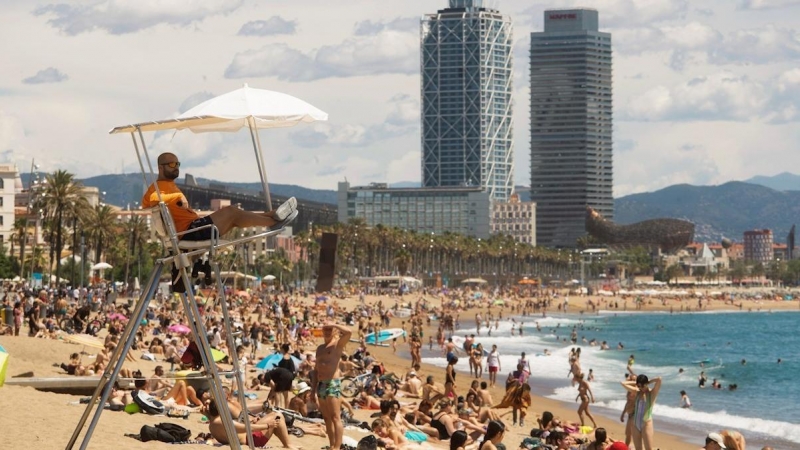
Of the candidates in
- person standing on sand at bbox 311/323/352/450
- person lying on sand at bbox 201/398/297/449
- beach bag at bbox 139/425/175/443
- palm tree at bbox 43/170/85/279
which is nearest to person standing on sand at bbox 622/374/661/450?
person lying on sand at bbox 201/398/297/449

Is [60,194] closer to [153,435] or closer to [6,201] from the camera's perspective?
[6,201]

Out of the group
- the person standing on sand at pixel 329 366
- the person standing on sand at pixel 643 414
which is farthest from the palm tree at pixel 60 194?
the person standing on sand at pixel 329 366

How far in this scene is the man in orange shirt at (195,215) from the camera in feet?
28.5

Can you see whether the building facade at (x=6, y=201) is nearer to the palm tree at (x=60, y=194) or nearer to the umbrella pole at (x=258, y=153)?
the palm tree at (x=60, y=194)

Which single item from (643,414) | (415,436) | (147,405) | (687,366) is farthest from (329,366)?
(687,366)

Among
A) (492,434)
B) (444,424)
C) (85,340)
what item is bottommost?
(444,424)

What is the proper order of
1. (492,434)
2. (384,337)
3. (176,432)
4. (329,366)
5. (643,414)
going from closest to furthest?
(329,366) → (492,434) → (176,432) → (643,414) → (384,337)

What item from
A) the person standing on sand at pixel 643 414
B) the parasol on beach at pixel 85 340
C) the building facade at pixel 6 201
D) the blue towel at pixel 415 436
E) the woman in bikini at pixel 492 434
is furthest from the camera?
the building facade at pixel 6 201

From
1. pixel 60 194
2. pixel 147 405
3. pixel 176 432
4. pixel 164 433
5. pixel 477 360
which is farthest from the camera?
pixel 60 194

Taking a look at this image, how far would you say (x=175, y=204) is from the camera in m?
8.70

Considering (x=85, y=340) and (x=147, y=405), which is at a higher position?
(x=147, y=405)

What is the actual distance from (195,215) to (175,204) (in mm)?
159

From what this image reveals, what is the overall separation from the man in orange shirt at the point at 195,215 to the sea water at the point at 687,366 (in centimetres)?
1946

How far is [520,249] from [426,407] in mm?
170895
